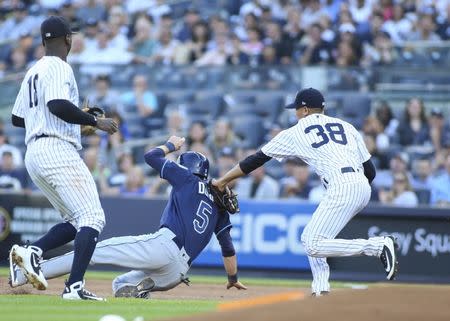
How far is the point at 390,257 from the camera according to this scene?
9797 mm

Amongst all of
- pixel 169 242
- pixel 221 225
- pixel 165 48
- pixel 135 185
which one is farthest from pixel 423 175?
pixel 169 242

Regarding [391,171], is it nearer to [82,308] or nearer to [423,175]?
[423,175]

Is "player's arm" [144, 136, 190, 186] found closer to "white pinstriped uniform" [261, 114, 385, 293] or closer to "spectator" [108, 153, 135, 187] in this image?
"white pinstriped uniform" [261, 114, 385, 293]

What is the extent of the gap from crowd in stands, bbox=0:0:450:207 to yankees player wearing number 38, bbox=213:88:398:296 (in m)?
5.25

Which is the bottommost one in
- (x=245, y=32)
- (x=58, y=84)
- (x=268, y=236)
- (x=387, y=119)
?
(x=268, y=236)

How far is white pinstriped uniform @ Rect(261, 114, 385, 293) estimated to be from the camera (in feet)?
32.2

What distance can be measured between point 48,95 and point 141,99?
9.64 metres

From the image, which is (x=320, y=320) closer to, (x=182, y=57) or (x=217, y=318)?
(x=217, y=318)

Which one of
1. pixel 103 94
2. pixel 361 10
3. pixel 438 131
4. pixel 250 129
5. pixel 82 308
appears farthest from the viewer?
pixel 361 10

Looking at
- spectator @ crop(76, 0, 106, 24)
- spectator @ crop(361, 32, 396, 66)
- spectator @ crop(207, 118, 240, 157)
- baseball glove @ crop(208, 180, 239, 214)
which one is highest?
A: spectator @ crop(76, 0, 106, 24)

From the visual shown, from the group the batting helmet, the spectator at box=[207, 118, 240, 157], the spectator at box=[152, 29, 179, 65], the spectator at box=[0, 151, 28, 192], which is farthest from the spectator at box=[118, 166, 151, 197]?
the batting helmet

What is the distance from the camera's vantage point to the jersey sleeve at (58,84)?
877cm

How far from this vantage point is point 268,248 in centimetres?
1516

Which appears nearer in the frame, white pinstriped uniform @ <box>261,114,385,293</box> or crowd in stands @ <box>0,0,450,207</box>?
white pinstriped uniform @ <box>261,114,385,293</box>
